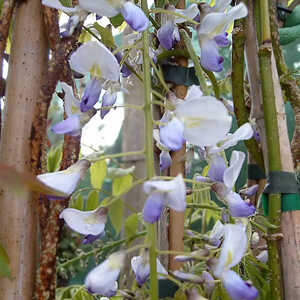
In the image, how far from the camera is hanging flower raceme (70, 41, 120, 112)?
38 cm

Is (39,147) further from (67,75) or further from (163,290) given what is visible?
(163,290)

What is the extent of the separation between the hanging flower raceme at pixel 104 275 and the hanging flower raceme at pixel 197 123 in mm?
98

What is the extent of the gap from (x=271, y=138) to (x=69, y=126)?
29 centimetres

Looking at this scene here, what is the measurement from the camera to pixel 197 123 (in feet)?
1.24

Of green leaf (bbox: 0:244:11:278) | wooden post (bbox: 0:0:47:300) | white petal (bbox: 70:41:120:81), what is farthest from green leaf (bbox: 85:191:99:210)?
white petal (bbox: 70:41:120:81)

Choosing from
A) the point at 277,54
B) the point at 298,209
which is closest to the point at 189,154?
the point at 298,209

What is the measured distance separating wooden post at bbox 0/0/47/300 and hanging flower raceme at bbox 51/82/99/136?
0.16m

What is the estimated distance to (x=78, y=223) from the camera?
15.8 inches

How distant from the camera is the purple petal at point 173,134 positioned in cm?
35

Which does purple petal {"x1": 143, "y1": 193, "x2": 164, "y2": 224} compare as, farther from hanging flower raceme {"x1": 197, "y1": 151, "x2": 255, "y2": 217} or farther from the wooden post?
the wooden post

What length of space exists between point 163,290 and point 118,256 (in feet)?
0.81

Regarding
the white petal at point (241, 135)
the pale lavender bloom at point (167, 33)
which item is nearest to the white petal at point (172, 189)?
the white petal at point (241, 135)

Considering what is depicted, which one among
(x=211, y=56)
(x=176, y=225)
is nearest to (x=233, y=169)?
(x=211, y=56)

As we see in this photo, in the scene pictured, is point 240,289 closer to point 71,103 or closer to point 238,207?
point 238,207
